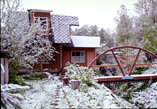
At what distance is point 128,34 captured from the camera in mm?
19234

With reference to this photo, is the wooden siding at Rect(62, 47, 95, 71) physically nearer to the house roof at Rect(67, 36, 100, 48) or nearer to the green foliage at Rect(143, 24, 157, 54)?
the house roof at Rect(67, 36, 100, 48)

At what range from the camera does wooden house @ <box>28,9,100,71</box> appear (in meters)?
13.2

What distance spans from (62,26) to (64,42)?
216 cm

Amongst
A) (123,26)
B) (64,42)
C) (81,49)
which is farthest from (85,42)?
(123,26)

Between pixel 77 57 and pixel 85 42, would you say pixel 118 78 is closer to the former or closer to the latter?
pixel 77 57

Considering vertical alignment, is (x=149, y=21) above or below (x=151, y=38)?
above

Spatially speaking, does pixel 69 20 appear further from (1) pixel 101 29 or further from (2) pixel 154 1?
(1) pixel 101 29

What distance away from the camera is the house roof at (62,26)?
1289cm

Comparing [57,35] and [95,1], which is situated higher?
[95,1]


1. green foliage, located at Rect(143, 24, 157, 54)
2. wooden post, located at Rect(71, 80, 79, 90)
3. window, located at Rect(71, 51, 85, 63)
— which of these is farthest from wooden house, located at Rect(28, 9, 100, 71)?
wooden post, located at Rect(71, 80, 79, 90)

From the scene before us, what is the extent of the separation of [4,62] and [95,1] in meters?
11.2

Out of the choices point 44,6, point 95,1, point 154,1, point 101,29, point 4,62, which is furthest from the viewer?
point 101,29

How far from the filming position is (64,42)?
495 inches

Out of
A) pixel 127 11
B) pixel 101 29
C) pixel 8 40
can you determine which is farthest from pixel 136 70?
pixel 101 29
